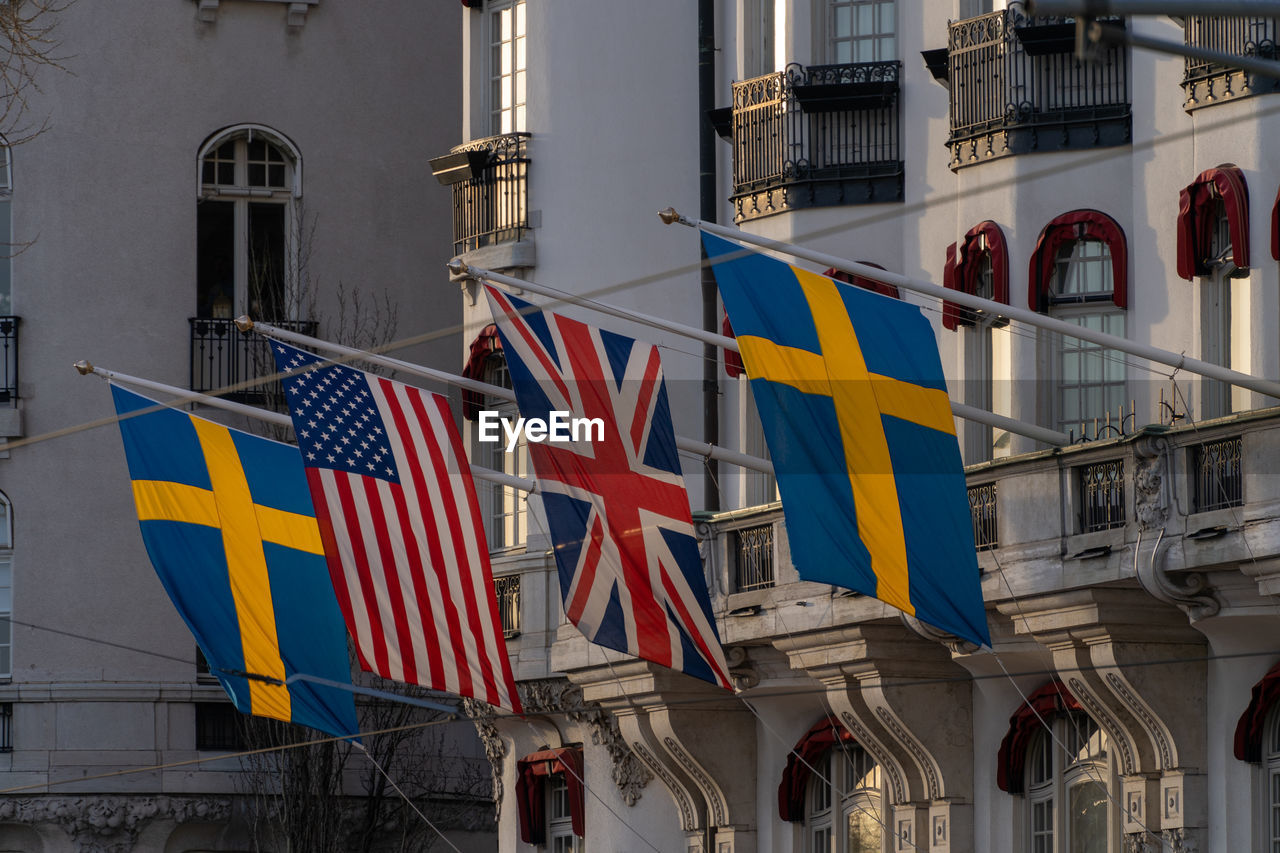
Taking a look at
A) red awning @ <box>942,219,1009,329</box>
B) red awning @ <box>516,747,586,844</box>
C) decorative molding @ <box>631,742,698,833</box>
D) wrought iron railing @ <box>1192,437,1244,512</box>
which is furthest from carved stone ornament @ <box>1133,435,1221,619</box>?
red awning @ <box>516,747,586,844</box>

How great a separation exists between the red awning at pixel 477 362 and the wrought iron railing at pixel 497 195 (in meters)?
1.19

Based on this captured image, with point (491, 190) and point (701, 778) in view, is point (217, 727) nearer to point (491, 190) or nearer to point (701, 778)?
point (491, 190)

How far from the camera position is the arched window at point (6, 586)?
1606 inches

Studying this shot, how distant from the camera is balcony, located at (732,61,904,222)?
30.9m

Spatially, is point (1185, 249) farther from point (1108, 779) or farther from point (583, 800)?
point (583, 800)

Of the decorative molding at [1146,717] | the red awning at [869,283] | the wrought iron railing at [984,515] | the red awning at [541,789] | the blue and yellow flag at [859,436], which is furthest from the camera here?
the red awning at [541,789]

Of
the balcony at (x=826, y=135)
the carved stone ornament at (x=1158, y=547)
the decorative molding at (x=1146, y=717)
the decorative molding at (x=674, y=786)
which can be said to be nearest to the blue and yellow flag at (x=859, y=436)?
the carved stone ornament at (x=1158, y=547)

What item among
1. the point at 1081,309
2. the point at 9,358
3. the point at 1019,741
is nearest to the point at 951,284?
the point at 1081,309

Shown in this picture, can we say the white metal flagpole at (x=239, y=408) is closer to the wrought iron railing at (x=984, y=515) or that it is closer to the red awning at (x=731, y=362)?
the red awning at (x=731, y=362)

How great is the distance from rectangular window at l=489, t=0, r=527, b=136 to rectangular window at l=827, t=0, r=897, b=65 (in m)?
5.88

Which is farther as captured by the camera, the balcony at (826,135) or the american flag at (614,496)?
the balcony at (826,135)

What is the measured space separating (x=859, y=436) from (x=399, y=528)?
20.1ft

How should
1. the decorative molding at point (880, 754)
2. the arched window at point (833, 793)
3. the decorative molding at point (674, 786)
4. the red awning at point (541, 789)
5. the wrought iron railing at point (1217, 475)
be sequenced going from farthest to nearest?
the red awning at point (541, 789), the decorative molding at point (674, 786), the arched window at point (833, 793), the decorative molding at point (880, 754), the wrought iron railing at point (1217, 475)

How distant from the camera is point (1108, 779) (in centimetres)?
2752
